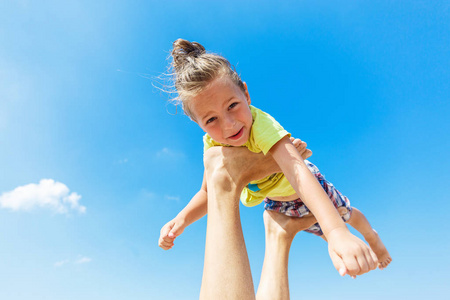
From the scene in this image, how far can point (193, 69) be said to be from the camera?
270 centimetres

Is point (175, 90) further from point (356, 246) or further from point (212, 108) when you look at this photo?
point (356, 246)

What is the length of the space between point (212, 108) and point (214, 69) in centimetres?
39

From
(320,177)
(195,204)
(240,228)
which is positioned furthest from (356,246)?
(320,177)

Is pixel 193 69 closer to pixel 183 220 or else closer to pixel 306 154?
pixel 306 154

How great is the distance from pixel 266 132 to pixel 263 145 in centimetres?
11

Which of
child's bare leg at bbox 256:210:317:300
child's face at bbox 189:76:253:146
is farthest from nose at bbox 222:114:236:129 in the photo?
child's bare leg at bbox 256:210:317:300

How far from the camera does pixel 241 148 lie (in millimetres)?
2484

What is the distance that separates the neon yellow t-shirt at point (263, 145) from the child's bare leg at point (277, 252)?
245 millimetres

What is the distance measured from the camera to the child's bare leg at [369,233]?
3576mm

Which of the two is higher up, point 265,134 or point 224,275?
point 265,134

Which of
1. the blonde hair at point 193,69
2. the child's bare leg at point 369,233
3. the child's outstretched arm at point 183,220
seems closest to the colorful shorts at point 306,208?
the child's bare leg at point 369,233

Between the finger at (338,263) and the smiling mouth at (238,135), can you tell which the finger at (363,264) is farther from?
the smiling mouth at (238,135)

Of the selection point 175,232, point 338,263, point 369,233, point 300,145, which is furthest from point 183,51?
point 369,233

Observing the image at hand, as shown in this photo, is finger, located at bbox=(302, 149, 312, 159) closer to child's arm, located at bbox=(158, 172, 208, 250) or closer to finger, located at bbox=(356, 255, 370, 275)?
child's arm, located at bbox=(158, 172, 208, 250)
